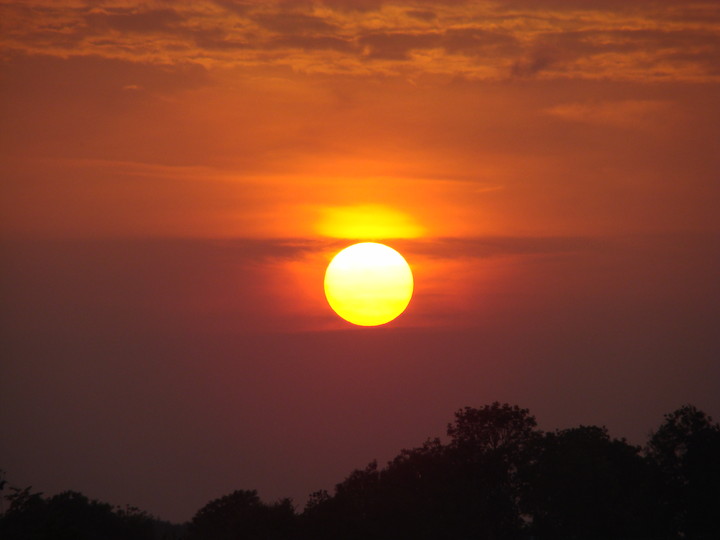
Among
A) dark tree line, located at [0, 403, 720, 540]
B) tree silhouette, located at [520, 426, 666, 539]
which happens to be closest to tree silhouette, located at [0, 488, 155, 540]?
dark tree line, located at [0, 403, 720, 540]

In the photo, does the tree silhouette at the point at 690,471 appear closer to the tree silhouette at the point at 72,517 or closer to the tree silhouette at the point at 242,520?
the tree silhouette at the point at 242,520

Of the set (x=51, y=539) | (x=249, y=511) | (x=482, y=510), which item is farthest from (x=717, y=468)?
(x=51, y=539)

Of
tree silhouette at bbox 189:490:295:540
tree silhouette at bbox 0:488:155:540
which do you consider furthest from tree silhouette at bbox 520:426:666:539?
tree silhouette at bbox 0:488:155:540

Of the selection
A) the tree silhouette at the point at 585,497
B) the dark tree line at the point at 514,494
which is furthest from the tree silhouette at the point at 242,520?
the tree silhouette at the point at 585,497

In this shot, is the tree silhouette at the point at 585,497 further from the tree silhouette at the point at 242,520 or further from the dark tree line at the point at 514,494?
the tree silhouette at the point at 242,520

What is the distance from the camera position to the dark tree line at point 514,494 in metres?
79.1

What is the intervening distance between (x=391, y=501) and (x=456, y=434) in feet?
33.0

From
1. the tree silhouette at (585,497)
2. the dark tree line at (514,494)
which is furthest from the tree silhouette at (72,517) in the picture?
the tree silhouette at (585,497)

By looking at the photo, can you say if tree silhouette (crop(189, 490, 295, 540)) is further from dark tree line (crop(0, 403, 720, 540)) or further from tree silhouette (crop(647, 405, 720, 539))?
tree silhouette (crop(647, 405, 720, 539))

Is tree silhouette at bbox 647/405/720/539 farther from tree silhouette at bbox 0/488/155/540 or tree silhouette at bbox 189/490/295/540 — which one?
tree silhouette at bbox 0/488/155/540

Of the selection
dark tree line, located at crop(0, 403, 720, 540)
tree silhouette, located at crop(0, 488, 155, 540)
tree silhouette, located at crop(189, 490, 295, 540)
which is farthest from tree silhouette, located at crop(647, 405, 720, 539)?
tree silhouette, located at crop(0, 488, 155, 540)

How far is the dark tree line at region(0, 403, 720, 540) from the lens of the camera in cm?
7906

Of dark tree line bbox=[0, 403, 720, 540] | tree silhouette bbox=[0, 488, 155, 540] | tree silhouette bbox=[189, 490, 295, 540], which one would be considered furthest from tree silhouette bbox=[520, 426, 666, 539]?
tree silhouette bbox=[0, 488, 155, 540]

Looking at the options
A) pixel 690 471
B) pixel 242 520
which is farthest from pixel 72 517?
pixel 690 471
